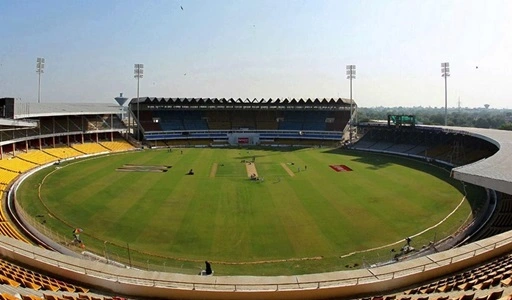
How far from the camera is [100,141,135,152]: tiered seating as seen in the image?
70.8 m

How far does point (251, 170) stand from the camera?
50.9 m

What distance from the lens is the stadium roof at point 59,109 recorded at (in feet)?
165

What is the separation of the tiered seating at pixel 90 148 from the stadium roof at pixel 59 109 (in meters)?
5.37

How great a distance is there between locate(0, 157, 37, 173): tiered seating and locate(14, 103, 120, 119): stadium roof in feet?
16.9

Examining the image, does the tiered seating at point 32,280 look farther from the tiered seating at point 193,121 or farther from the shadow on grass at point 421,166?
the tiered seating at point 193,121

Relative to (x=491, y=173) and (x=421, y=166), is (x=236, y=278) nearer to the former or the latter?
(x=491, y=173)

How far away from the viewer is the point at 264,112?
304 ft

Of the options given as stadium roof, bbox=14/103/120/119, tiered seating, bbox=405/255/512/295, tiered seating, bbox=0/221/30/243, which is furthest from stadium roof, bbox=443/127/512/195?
stadium roof, bbox=14/103/120/119

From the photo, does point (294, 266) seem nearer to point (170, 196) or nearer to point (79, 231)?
point (79, 231)

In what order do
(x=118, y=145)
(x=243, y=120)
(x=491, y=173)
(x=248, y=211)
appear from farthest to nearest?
(x=243, y=120) → (x=118, y=145) → (x=248, y=211) → (x=491, y=173)

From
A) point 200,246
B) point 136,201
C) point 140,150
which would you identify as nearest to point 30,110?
point 140,150

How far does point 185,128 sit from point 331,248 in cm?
6526

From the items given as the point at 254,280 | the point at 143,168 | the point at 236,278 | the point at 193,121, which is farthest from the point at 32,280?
the point at 193,121

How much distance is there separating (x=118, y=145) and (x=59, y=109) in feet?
45.1
